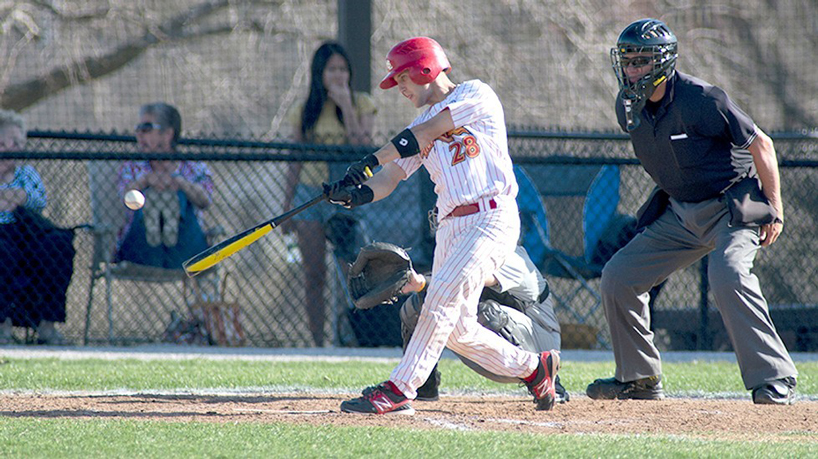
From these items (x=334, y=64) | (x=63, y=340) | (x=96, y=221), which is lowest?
(x=63, y=340)

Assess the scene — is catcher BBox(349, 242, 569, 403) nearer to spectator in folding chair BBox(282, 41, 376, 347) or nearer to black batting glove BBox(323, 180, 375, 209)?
black batting glove BBox(323, 180, 375, 209)

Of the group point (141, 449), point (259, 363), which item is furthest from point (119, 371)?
point (141, 449)

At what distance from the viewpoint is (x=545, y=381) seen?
4902 millimetres

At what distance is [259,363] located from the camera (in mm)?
6996

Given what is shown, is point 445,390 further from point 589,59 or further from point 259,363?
point 589,59

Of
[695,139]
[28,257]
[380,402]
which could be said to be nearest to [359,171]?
[380,402]

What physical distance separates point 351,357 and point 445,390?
61.3 inches

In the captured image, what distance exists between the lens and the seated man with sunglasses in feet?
25.2

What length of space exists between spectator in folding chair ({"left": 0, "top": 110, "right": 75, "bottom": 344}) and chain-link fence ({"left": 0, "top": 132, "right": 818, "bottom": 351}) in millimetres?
11

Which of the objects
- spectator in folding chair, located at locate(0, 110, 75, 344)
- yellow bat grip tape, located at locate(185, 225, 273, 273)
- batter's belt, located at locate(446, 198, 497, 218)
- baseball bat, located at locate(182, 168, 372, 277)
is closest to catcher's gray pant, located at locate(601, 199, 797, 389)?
batter's belt, located at locate(446, 198, 497, 218)

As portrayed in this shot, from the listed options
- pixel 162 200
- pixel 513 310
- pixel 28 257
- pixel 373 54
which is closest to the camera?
pixel 513 310

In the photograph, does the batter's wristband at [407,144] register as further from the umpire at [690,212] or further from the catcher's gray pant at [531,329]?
the umpire at [690,212]

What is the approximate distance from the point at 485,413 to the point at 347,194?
1172 millimetres

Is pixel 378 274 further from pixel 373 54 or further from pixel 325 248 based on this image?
pixel 373 54
